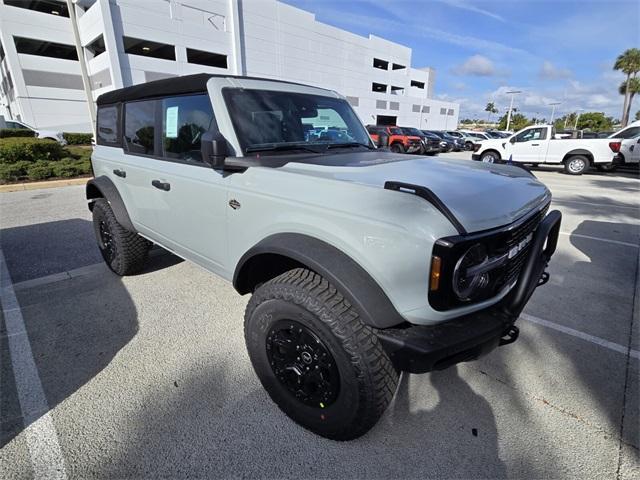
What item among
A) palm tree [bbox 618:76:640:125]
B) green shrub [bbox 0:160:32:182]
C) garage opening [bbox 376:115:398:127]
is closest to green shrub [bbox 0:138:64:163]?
green shrub [bbox 0:160:32:182]

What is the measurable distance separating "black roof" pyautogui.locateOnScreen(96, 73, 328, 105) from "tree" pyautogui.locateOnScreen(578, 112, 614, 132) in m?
74.0

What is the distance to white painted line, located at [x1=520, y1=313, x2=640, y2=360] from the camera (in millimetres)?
2680

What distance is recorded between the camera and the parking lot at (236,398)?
180cm

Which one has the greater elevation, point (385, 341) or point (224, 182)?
point (224, 182)

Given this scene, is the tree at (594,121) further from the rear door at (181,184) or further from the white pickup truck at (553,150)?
the rear door at (181,184)

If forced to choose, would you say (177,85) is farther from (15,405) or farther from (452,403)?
(452,403)

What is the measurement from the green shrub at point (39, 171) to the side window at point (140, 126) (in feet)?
27.3

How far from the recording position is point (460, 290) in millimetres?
1547

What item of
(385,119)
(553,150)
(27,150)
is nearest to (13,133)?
(27,150)

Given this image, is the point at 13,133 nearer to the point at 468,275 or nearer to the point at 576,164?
the point at 468,275

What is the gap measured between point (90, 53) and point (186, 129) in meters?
34.2

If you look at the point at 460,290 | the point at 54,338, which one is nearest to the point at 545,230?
the point at 460,290

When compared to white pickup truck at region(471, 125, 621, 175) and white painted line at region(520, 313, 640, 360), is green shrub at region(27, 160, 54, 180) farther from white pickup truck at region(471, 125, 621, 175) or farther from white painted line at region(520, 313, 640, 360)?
white pickup truck at region(471, 125, 621, 175)

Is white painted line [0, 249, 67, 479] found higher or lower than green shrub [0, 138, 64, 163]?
lower
